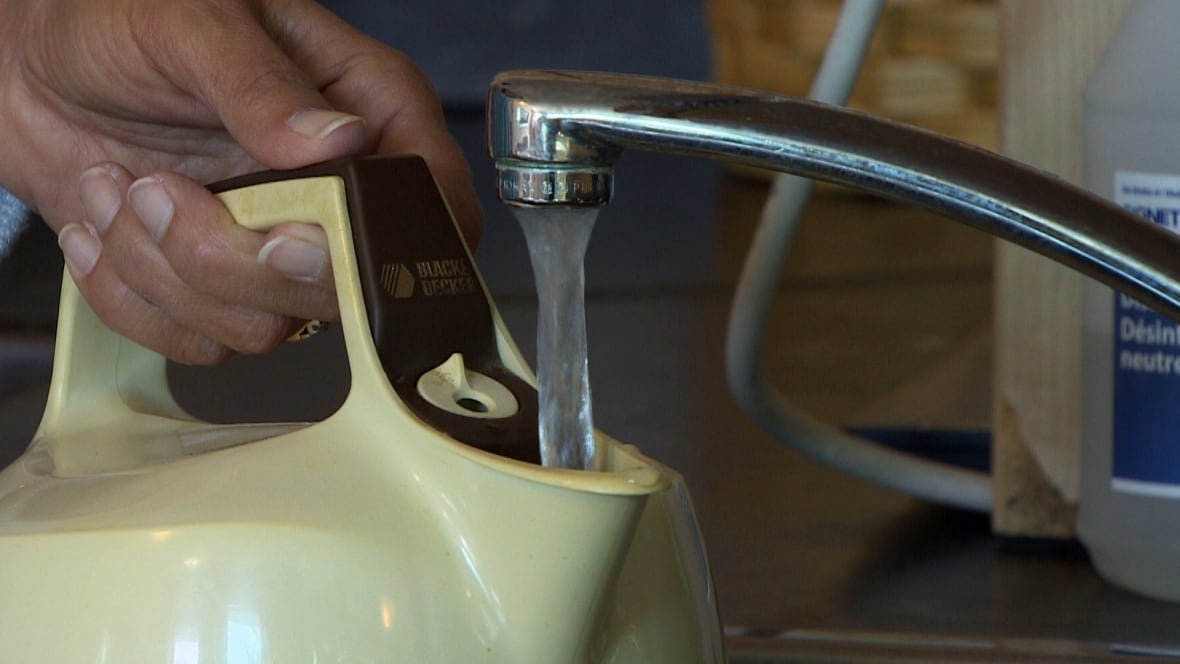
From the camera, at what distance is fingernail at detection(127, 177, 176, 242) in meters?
0.46

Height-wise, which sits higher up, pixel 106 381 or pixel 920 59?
pixel 920 59

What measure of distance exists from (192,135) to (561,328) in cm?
29

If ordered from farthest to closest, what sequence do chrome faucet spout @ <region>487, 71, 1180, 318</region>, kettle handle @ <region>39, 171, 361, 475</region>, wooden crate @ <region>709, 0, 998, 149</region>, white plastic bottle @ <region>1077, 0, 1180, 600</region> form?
wooden crate @ <region>709, 0, 998, 149</region> → white plastic bottle @ <region>1077, 0, 1180, 600</region> → kettle handle @ <region>39, 171, 361, 475</region> → chrome faucet spout @ <region>487, 71, 1180, 318</region>

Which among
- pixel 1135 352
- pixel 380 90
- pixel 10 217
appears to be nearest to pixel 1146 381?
pixel 1135 352

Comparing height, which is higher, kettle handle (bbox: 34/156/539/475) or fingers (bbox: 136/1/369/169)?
fingers (bbox: 136/1/369/169)

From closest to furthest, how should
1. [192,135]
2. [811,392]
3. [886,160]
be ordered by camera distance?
[886,160] → [192,135] → [811,392]

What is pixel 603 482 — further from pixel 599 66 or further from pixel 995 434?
pixel 599 66

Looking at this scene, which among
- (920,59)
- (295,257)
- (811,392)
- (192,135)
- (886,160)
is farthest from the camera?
(920,59)

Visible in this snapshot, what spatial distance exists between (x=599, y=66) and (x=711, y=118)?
4.95 feet

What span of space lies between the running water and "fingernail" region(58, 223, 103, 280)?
0.65 ft

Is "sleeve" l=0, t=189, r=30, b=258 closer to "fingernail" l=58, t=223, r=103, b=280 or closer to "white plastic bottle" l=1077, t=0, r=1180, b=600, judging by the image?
"fingernail" l=58, t=223, r=103, b=280

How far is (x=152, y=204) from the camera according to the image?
0.47 meters

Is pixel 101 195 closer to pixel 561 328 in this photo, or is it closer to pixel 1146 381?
pixel 561 328

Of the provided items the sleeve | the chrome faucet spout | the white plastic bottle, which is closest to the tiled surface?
the white plastic bottle
